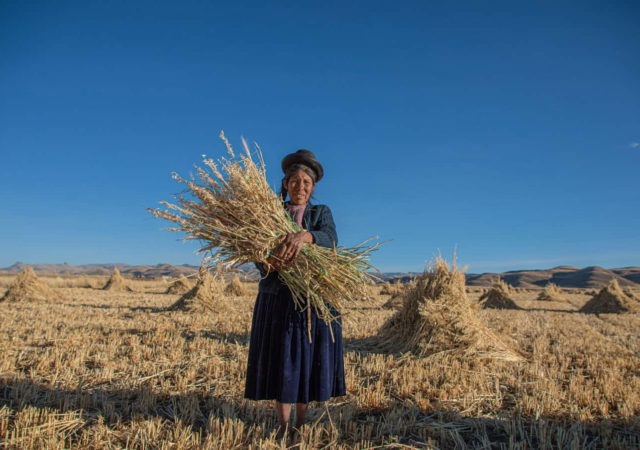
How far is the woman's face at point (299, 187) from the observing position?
8.66 ft

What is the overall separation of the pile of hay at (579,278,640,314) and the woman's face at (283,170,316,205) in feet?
41.6

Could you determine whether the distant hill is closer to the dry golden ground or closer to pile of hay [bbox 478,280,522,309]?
pile of hay [bbox 478,280,522,309]

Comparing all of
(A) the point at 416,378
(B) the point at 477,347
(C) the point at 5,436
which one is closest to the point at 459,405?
(A) the point at 416,378

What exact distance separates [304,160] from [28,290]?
1197cm

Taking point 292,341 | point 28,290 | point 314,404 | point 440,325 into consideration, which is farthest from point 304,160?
point 28,290

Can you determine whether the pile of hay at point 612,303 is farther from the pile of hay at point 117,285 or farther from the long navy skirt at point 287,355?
the pile of hay at point 117,285

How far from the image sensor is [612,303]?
1156 centimetres

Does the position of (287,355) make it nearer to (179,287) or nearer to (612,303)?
(612,303)

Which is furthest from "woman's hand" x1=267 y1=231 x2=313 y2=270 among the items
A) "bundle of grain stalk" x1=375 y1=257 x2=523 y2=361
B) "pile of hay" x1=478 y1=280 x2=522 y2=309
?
"pile of hay" x1=478 y1=280 x2=522 y2=309

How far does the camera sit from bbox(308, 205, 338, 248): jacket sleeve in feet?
8.05

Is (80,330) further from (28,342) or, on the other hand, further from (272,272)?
(272,272)

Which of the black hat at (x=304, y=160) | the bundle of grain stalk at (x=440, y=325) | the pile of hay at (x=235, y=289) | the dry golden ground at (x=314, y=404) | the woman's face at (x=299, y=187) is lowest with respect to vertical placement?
the dry golden ground at (x=314, y=404)

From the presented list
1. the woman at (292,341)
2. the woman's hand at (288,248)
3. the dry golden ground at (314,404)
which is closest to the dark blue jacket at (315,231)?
the woman at (292,341)

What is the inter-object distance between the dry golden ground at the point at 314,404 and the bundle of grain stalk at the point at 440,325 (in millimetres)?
237
